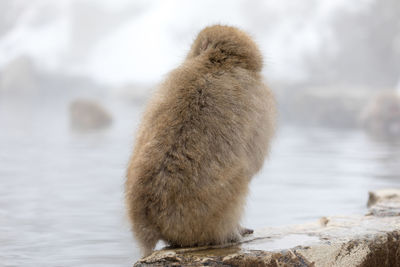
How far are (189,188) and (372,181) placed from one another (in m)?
3.43

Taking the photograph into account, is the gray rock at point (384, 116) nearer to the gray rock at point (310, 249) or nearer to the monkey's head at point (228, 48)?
the gray rock at point (310, 249)

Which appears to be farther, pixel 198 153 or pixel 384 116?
pixel 384 116

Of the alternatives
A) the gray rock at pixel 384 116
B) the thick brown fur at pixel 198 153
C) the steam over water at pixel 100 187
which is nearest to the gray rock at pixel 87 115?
the steam over water at pixel 100 187

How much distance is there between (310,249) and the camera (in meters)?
2.16

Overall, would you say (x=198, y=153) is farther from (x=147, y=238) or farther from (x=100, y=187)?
(x=100, y=187)

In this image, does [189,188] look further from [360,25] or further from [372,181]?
[360,25]

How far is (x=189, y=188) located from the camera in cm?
204

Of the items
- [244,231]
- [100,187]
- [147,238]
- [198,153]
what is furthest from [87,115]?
[198,153]

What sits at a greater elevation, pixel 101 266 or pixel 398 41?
pixel 398 41

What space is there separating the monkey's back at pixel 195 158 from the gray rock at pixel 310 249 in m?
0.10

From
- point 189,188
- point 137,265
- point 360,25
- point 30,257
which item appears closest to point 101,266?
point 30,257

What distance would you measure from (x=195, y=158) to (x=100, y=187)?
2828mm

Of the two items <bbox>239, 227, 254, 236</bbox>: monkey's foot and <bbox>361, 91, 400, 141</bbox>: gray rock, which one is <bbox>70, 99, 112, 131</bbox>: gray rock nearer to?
<bbox>361, 91, 400, 141</bbox>: gray rock

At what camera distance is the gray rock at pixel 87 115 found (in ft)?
32.4
